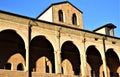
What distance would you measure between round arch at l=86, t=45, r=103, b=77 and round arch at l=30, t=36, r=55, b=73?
5317 millimetres

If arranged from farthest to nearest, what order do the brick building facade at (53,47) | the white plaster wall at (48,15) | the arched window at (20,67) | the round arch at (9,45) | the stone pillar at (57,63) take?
1. the white plaster wall at (48,15)
2. the arched window at (20,67)
3. the stone pillar at (57,63)
4. the round arch at (9,45)
5. the brick building facade at (53,47)

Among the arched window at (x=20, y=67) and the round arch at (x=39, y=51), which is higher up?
the round arch at (x=39, y=51)

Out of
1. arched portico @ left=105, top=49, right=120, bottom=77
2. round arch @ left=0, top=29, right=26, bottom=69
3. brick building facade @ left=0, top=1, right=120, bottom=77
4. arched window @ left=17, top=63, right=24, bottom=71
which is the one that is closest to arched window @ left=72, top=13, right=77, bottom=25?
brick building facade @ left=0, top=1, right=120, bottom=77

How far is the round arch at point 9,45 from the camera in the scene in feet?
73.5

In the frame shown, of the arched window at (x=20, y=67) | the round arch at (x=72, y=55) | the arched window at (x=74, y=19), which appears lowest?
the arched window at (x=20, y=67)

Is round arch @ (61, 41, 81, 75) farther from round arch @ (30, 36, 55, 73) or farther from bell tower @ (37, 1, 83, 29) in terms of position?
bell tower @ (37, 1, 83, 29)

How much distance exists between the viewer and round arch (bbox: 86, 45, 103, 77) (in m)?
28.9

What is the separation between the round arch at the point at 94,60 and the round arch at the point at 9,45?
28.6ft

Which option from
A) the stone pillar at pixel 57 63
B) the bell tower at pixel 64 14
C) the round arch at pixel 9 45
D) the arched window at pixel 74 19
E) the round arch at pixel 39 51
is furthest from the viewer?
the arched window at pixel 74 19

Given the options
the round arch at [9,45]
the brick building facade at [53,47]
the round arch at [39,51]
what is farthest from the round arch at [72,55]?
the round arch at [9,45]

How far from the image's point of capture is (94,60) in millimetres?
29344

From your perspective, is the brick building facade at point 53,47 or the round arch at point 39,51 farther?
the round arch at point 39,51

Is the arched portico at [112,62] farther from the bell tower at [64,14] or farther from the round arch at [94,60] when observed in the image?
the bell tower at [64,14]

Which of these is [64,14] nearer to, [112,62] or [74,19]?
[74,19]
